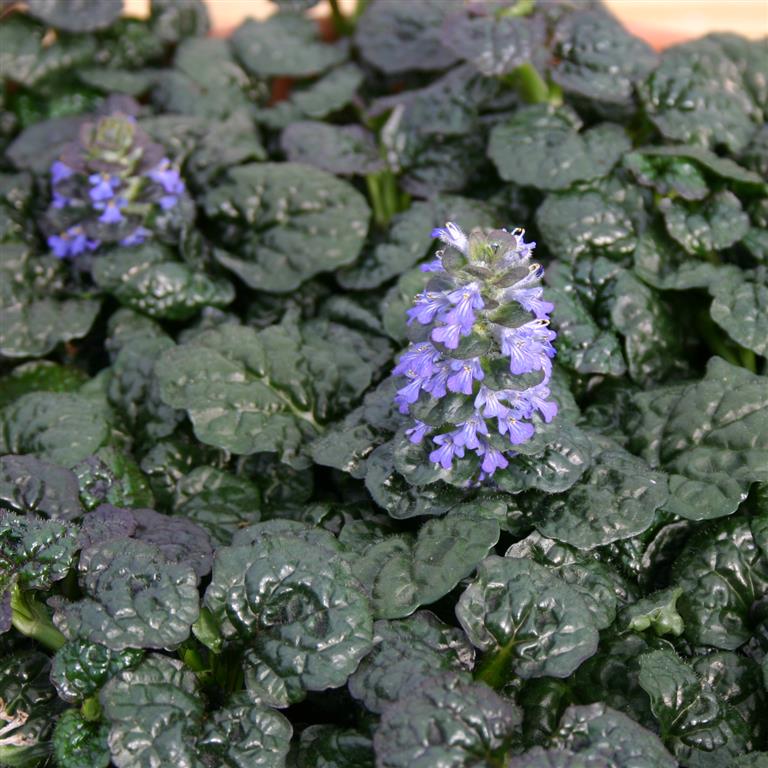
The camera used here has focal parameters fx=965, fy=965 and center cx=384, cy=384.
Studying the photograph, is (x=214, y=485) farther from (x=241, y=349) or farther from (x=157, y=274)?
(x=157, y=274)

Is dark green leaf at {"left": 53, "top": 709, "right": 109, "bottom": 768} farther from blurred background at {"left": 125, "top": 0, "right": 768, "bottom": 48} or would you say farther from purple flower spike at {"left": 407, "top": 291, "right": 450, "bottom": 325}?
blurred background at {"left": 125, "top": 0, "right": 768, "bottom": 48}

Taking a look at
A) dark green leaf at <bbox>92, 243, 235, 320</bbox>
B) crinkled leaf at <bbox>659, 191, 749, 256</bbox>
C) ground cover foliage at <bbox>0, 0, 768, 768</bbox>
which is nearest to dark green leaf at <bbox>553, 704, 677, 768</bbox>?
ground cover foliage at <bbox>0, 0, 768, 768</bbox>

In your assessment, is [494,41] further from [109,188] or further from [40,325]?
[40,325]

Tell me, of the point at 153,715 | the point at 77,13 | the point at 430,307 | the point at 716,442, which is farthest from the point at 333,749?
the point at 77,13

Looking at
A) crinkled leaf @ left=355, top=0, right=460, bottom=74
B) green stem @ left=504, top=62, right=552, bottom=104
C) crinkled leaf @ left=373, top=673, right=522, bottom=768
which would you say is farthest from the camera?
crinkled leaf @ left=355, top=0, right=460, bottom=74

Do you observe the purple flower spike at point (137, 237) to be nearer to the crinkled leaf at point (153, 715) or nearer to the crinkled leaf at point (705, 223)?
the crinkled leaf at point (153, 715)

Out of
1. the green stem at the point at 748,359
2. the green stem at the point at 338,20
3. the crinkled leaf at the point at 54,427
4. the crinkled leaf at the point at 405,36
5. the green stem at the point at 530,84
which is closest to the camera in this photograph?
the crinkled leaf at the point at 54,427

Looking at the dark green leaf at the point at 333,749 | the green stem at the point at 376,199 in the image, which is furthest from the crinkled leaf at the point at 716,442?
the green stem at the point at 376,199
